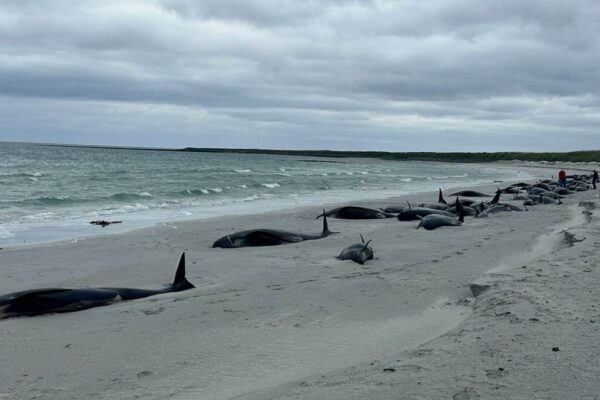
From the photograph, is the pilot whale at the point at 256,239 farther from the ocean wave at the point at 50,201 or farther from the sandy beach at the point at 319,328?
the ocean wave at the point at 50,201

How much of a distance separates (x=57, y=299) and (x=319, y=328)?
10.8ft

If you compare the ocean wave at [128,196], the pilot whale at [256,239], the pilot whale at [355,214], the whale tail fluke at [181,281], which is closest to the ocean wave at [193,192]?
the ocean wave at [128,196]

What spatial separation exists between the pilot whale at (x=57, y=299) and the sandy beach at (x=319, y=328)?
23 cm

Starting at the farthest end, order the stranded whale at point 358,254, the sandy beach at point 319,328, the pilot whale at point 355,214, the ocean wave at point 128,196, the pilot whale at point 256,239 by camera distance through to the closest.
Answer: the ocean wave at point 128,196 → the pilot whale at point 355,214 → the pilot whale at point 256,239 → the stranded whale at point 358,254 → the sandy beach at point 319,328

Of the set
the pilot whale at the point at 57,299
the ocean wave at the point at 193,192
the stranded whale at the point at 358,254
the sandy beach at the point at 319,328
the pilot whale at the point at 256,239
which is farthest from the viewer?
the ocean wave at the point at 193,192

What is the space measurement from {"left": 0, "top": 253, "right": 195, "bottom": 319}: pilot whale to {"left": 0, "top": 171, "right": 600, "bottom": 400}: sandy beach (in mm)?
226

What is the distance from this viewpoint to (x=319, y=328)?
635cm

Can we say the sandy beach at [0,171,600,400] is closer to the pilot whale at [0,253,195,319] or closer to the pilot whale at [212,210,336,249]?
the pilot whale at [0,253,195,319]

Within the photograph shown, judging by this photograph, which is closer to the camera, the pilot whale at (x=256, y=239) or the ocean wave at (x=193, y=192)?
the pilot whale at (x=256, y=239)

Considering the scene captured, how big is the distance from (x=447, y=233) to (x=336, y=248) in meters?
3.22

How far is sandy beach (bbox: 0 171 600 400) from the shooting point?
4.46 meters

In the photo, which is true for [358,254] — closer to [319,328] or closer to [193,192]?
[319,328]

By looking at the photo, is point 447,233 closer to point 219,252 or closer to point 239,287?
point 219,252

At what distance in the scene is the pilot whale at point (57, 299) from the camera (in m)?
7.23
